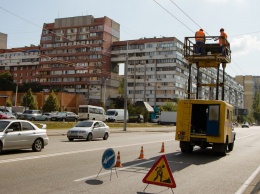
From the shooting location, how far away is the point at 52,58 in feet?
414

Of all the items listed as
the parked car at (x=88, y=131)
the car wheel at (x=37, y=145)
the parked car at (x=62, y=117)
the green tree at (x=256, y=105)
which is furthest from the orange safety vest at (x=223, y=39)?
the green tree at (x=256, y=105)

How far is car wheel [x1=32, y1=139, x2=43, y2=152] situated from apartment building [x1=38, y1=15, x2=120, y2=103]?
326ft

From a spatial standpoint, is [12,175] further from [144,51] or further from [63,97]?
[144,51]

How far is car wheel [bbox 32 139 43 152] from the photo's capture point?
15.4 m

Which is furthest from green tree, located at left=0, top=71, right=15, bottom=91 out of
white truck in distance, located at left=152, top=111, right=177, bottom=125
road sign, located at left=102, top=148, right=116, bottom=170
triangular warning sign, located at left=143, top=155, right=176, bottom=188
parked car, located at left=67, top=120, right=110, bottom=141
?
triangular warning sign, located at left=143, top=155, right=176, bottom=188

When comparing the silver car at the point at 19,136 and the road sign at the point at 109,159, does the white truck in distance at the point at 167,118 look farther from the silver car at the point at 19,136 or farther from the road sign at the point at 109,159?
the road sign at the point at 109,159

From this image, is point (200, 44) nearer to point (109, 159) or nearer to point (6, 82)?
point (109, 159)

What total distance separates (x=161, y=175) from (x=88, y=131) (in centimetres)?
1649

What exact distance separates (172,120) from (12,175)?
69295 millimetres

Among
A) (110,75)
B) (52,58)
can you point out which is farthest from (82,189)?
(52,58)

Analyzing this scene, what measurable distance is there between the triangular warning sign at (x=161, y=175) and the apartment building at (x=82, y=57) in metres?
107

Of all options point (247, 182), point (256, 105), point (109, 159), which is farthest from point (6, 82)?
point (256, 105)

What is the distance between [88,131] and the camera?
79.0ft

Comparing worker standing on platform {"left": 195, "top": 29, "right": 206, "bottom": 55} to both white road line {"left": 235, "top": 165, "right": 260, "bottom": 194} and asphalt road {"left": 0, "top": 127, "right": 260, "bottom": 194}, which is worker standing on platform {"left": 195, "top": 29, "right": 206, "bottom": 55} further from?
white road line {"left": 235, "top": 165, "right": 260, "bottom": 194}
